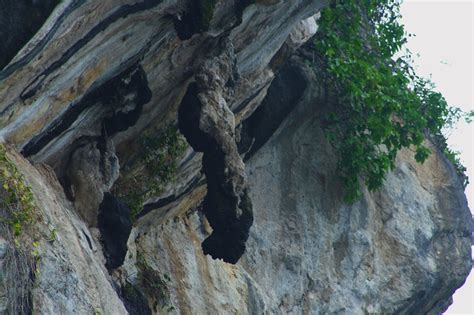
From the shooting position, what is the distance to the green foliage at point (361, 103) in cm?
1836

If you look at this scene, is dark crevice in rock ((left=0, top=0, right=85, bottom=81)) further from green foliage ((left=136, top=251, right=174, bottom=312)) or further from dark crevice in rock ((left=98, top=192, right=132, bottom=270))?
green foliage ((left=136, top=251, right=174, bottom=312))

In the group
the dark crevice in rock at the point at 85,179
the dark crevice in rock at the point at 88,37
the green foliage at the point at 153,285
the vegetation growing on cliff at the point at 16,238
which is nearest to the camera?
the vegetation growing on cliff at the point at 16,238

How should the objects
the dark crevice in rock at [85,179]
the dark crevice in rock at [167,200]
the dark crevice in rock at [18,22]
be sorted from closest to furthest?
the dark crevice in rock at [18,22], the dark crevice in rock at [85,179], the dark crevice in rock at [167,200]

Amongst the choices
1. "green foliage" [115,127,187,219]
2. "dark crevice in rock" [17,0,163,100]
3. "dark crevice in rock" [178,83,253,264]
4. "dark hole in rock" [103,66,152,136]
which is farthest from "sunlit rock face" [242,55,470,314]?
"dark crevice in rock" [17,0,163,100]

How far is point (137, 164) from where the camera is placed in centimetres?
1477

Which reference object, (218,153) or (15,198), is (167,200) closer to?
(218,153)

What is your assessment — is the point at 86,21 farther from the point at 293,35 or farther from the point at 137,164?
the point at 293,35

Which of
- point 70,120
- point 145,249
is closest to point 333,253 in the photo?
point 145,249

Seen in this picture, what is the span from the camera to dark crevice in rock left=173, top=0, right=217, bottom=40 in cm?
1278

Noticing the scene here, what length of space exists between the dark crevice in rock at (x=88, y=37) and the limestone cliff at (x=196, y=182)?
2 centimetres

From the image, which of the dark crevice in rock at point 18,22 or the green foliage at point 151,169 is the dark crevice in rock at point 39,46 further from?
the green foliage at point 151,169

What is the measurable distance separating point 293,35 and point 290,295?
4390 millimetres

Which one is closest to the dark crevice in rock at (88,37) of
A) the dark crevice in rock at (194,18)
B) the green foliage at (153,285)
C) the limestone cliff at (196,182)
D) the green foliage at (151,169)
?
the limestone cliff at (196,182)

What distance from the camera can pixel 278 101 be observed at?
59.7ft
